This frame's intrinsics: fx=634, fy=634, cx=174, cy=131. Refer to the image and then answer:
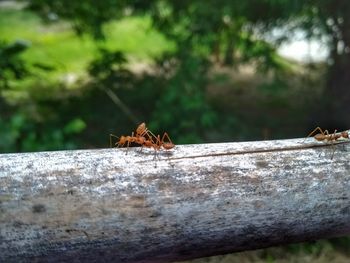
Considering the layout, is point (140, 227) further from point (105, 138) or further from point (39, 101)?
point (39, 101)

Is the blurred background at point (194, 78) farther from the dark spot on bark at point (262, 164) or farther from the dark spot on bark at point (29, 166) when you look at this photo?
the dark spot on bark at point (29, 166)

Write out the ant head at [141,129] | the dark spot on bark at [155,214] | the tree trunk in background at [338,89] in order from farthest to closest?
the tree trunk in background at [338,89], the ant head at [141,129], the dark spot on bark at [155,214]

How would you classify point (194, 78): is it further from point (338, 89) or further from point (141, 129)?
point (141, 129)

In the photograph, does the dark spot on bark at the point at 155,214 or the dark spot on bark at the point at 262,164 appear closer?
the dark spot on bark at the point at 155,214

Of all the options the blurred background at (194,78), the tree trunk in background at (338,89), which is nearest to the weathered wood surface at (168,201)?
the blurred background at (194,78)

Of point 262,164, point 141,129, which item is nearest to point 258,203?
point 262,164

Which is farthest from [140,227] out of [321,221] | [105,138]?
[105,138]
